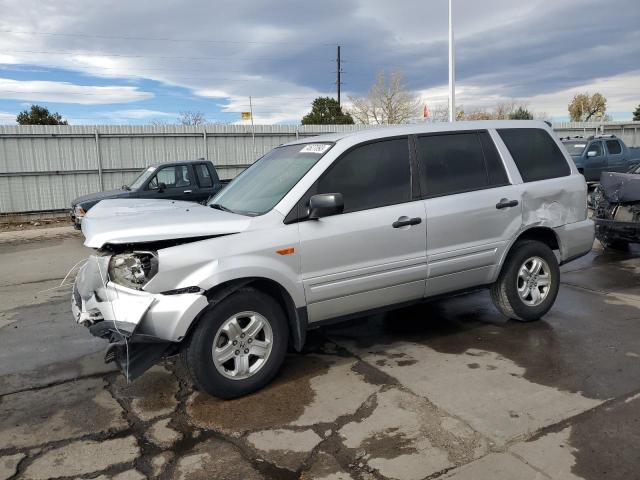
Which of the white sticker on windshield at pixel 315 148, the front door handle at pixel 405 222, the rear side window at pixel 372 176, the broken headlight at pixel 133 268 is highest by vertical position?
the white sticker on windshield at pixel 315 148

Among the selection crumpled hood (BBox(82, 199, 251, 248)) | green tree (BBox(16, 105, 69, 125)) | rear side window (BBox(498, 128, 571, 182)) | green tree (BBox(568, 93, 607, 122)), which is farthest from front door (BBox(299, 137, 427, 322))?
green tree (BBox(568, 93, 607, 122))

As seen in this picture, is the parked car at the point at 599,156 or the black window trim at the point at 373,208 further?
the parked car at the point at 599,156

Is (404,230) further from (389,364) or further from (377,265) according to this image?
(389,364)

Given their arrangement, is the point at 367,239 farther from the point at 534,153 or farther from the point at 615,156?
the point at 615,156

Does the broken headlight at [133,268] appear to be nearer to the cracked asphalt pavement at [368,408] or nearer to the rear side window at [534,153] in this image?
the cracked asphalt pavement at [368,408]

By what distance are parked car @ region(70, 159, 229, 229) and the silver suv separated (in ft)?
24.7

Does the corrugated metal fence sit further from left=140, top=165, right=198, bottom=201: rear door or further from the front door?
the front door

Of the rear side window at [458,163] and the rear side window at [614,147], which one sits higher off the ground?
the rear side window at [614,147]

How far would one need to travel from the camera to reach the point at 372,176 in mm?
4449

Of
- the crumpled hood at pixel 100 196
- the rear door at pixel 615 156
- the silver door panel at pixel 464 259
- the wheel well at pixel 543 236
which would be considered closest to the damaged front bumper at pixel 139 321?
the silver door panel at pixel 464 259

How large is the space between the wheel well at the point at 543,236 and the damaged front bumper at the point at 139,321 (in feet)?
10.7

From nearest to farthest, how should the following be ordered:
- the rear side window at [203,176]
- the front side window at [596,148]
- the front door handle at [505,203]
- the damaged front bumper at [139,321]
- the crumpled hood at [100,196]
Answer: the damaged front bumper at [139,321] < the front door handle at [505,203] < the crumpled hood at [100,196] < the rear side window at [203,176] < the front side window at [596,148]

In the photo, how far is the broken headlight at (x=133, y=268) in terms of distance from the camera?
Answer: 3.64 m

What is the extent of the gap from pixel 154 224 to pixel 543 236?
149 inches
